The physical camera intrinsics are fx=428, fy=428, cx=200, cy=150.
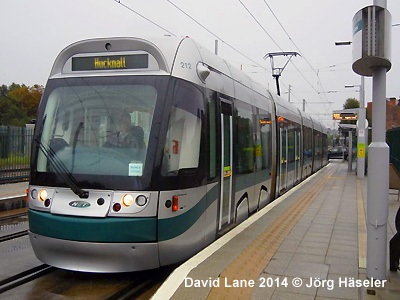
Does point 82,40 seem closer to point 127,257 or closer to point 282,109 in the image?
point 127,257

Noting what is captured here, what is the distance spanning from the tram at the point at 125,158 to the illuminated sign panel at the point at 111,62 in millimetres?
14

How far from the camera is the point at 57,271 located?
20.0 feet

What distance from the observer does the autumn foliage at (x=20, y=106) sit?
A: 51562mm

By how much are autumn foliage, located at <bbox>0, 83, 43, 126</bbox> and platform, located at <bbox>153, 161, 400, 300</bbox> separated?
48232 mm

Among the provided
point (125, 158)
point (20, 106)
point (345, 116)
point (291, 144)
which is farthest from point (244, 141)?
point (20, 106)

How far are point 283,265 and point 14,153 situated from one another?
52.8 feet

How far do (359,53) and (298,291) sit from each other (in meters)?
2.62

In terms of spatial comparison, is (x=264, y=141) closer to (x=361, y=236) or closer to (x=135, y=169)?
(x=361, y=236)

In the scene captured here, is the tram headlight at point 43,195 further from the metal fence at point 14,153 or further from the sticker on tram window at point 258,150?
the metal fence at point 14,153

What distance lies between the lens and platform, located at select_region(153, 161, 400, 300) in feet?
14.6

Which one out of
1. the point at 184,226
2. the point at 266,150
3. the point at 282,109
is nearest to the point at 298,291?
the point at 184,226

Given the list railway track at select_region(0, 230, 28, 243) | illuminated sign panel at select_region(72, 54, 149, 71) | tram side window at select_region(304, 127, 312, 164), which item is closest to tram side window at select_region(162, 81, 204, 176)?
illuminated sign panel at select_region(72, 54, 149, 71)

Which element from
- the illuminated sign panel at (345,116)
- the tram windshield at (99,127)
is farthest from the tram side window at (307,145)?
the tram windshield at (99,127)

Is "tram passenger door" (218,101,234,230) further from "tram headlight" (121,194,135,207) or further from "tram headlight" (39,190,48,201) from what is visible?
"tram headlight" (39,190,48,201)
